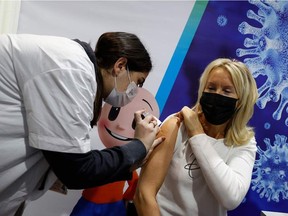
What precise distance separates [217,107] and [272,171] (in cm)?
106

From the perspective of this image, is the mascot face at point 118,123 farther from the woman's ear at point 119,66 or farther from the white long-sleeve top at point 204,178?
the woman's ear at point 119,66

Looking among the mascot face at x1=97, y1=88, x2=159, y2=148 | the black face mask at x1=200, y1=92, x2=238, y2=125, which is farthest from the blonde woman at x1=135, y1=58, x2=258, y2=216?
the mascot face at x1=97, y1=88, x2=159, y2=148

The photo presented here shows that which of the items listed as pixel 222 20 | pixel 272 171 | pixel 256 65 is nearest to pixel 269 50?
pixel 256 65

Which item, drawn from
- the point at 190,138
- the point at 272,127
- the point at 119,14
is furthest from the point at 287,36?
the point at 190,138

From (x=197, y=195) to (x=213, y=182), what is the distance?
127 mm

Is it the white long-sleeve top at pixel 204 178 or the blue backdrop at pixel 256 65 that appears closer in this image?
the white long-sleeve top at pixel 204 178

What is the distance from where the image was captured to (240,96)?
4.81ft

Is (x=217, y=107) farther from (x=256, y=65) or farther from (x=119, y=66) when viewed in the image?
Answer: (x=256, y=65)

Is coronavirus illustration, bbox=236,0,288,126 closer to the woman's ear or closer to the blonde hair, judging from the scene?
the blonde hair

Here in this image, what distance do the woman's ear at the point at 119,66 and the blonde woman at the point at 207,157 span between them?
38cm

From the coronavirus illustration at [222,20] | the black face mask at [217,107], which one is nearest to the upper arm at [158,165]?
the black face mask at [217,107]

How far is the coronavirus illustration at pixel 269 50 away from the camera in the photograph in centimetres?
220

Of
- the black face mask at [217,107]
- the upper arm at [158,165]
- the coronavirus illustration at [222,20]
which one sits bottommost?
the upper arm at [158,165]

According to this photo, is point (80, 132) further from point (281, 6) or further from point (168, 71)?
point (281, 6)
